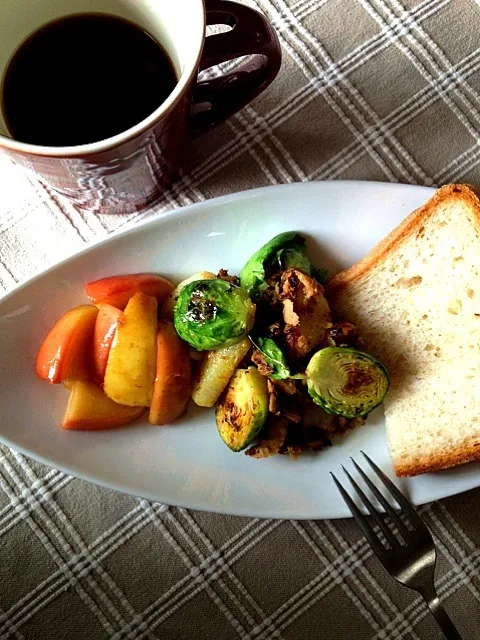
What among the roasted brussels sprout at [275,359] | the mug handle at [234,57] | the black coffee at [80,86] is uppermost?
the black coffee at [80,86]

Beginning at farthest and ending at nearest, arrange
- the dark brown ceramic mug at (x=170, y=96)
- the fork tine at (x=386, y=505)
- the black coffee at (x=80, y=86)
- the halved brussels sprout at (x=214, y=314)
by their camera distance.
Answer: the fork tine at (x=386, y=505) < the halved brussels sprout at (x=214, y=314) < the black coffee at (x=80, y=86) < the dark brown ceramic mug at (x=170, y=96)

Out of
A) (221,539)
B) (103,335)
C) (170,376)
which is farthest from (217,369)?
(221,539)

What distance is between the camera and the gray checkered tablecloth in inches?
61.7

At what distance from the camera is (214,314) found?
4.42 feet

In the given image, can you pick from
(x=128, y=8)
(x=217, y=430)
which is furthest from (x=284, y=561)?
(x=128, y=8)

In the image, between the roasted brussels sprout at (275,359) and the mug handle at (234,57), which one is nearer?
the mug handle at (234,57)

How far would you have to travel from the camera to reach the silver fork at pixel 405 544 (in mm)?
1453

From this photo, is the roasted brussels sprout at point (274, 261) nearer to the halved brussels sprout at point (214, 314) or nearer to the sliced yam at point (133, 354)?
the halved brussels sprout at point (214, 314)

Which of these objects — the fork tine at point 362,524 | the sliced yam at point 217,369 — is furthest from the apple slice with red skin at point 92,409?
the fork tine at point 362,524

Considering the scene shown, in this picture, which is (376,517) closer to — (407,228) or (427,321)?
(427,321)

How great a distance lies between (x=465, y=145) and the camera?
64.0 inches

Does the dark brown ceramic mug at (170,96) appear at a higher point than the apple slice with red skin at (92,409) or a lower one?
higher

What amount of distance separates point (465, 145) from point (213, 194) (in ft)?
1.98

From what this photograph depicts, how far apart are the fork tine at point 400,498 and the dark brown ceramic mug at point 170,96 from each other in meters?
0.77
